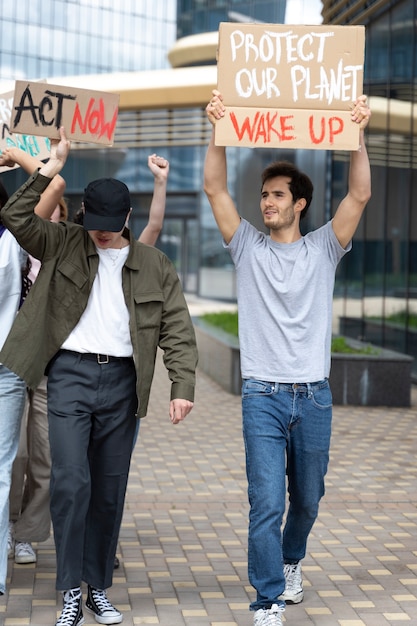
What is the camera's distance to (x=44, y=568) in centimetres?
535

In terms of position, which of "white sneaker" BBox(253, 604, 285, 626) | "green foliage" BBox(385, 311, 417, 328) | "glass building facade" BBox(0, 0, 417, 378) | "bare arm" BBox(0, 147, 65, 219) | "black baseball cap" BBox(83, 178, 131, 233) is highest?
"glass building facade" BBox(0, 0, 417, 378)

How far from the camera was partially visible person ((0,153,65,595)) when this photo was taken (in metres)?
4.55

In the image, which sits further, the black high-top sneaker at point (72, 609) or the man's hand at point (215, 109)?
the man's hand at point (215, 109)

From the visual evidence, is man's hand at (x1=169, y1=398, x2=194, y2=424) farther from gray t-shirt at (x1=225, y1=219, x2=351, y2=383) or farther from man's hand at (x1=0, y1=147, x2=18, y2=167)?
man's hand at (x1=0, y1=147, x2=18, y2=167)

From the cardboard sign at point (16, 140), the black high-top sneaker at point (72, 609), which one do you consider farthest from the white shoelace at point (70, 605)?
the cardboard sign at point (16, 140)

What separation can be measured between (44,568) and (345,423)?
5546mm

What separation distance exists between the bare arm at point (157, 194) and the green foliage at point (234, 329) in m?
7.03

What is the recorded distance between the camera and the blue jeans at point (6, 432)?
4531 millimetres

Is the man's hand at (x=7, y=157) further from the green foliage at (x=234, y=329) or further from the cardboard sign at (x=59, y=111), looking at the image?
the green foliage at (x=234, y=329)

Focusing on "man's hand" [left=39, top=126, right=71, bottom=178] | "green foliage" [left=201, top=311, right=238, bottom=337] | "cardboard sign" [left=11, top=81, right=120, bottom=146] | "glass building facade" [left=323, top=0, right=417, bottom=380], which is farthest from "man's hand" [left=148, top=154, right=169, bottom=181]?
"glass building facade" [left=323, top=0, right=417, bottom=380]

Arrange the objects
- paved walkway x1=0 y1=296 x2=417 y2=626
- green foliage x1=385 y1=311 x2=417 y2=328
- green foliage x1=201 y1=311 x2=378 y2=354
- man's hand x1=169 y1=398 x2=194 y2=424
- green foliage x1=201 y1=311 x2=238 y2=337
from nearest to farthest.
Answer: man's hand x1=169 y1=398 x2=194 y2=424 → paved walkway x1=0 y1=296 x2=417 y2=626 → green foliage x1=201 y1=311 x2=378 y2=354 → green foliage x1=385 y1=311 x2=417 y2=328 → green foliage x1=201 y1=311 x2=238 y2=337

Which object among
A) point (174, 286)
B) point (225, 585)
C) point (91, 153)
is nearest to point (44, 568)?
point (225, 585)

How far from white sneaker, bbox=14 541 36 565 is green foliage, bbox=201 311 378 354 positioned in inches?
279

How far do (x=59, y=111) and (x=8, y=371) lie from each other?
1217 mm
